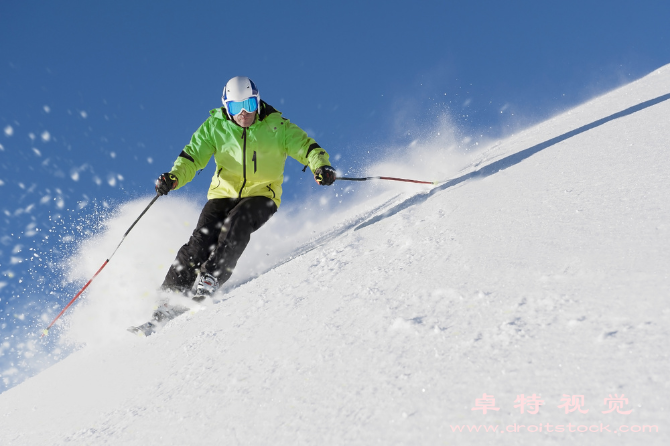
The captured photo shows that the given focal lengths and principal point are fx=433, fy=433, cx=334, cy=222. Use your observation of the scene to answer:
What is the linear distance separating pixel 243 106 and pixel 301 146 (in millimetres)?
683

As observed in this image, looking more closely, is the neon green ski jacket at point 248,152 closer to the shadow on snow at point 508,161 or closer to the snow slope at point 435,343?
the shadow on snow at point 508,161

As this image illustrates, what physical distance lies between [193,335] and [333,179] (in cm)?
210

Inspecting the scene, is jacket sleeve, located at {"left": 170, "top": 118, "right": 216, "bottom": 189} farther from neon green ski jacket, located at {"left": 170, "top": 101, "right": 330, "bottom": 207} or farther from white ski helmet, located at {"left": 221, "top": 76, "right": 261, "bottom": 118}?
white ski helmet, located at {"left": 221, "top": 76, "right": 261, "bottom": 118}

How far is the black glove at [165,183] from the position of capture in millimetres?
3871

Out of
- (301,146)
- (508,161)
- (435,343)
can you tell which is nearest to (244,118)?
(301,146)

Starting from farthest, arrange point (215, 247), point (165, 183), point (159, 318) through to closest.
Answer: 1. point (165, 183)
2. point (215, 247)
3. point (159, 318)

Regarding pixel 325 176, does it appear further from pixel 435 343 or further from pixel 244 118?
pixel 435 343

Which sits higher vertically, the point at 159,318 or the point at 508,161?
the point at 508,161

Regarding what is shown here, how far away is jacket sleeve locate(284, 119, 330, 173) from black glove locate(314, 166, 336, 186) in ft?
0.51

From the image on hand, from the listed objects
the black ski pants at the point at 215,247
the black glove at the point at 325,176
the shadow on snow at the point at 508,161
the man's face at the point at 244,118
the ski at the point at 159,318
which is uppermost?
the shadow on snow at the point at 508,161

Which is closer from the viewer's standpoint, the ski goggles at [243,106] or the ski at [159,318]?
the ski at [159,318]

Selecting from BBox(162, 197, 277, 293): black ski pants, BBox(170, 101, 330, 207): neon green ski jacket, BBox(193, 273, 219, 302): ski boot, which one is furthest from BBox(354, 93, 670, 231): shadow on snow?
BBox(193, 273, 219, 302): ski boot

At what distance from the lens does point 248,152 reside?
422 cm

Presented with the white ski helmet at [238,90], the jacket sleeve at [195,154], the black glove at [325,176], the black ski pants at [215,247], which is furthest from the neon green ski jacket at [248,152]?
the black ski pants at [215,247]
